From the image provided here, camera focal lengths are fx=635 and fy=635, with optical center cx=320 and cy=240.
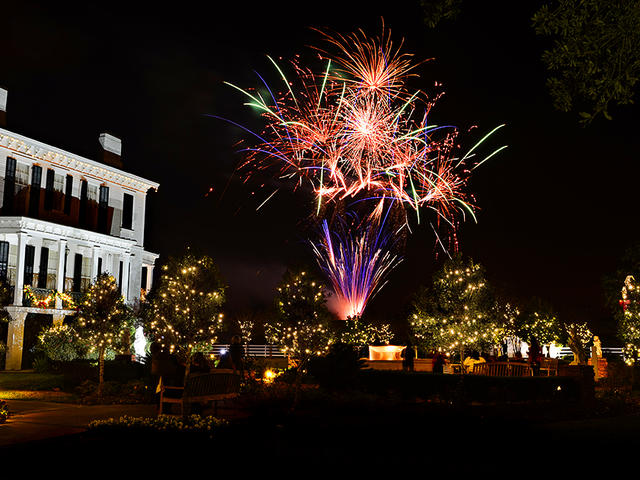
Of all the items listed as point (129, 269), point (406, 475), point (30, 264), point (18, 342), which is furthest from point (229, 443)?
point (129, 269)

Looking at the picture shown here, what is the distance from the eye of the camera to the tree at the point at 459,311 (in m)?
26.8

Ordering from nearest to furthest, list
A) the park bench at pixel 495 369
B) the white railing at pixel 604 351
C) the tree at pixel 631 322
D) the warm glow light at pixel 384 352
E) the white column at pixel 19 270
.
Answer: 1. the park bench at pixel 495 369
2. the tree at pixel 631 322
3. the white column at pixel 19 270
4. the warm glow light at pixel 384 352
5. the white railing at pixel 604 351

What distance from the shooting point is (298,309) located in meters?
24.1

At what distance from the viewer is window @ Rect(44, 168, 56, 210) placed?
1406 inches

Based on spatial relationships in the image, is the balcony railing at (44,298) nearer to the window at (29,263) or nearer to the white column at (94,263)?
the window at (29,263)

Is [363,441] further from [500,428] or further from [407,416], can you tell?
[500,428]

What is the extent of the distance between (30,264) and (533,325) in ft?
134

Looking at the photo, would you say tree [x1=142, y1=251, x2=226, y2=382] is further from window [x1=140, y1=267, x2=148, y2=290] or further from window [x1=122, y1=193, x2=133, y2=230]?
window [x1=140, y1=267, x2=148, y2=290]

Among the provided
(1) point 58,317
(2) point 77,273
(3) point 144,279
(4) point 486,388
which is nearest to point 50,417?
(4) point 486,388

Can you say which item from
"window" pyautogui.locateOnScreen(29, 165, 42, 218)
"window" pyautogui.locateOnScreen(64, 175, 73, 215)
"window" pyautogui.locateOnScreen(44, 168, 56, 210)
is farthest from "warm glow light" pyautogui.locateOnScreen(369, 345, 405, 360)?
"window" pyautogui.locateOnScreen(29, 165, 42, 218)

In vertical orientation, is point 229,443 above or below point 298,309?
below

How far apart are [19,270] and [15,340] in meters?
3.57

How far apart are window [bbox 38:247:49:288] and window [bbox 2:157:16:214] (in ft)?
10.6

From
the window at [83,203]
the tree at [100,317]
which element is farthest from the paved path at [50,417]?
the window at [83,203]
